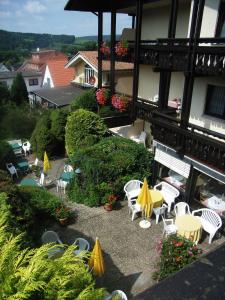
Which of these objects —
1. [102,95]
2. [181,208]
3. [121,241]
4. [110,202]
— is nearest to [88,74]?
[102,95]

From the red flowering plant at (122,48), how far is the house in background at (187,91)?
11.3 inches

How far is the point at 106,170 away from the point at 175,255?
5542mm

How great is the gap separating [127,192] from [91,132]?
5.76 m

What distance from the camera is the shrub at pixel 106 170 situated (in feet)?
42.6

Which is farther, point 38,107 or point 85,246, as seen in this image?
point 38,107

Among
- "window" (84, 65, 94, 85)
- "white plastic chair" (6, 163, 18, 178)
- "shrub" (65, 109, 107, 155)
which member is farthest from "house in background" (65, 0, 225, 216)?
"window" (84, 65, 94, 85)

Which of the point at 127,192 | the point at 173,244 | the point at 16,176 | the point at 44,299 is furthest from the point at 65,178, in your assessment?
the point at 44,299

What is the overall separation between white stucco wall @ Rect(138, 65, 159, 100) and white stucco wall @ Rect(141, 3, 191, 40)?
1973mm

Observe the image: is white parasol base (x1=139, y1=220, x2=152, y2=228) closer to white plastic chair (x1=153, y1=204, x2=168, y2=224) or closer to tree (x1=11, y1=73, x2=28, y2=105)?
white plastic chair (x1=153, y1=204, x2=168, y2=224)

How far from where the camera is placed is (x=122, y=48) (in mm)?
14023

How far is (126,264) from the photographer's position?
9469 millimetres

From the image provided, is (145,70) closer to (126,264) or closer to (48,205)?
(48,205)

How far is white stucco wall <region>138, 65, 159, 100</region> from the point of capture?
1631 cm

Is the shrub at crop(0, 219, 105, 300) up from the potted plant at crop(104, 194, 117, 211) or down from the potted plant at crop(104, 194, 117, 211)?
up
